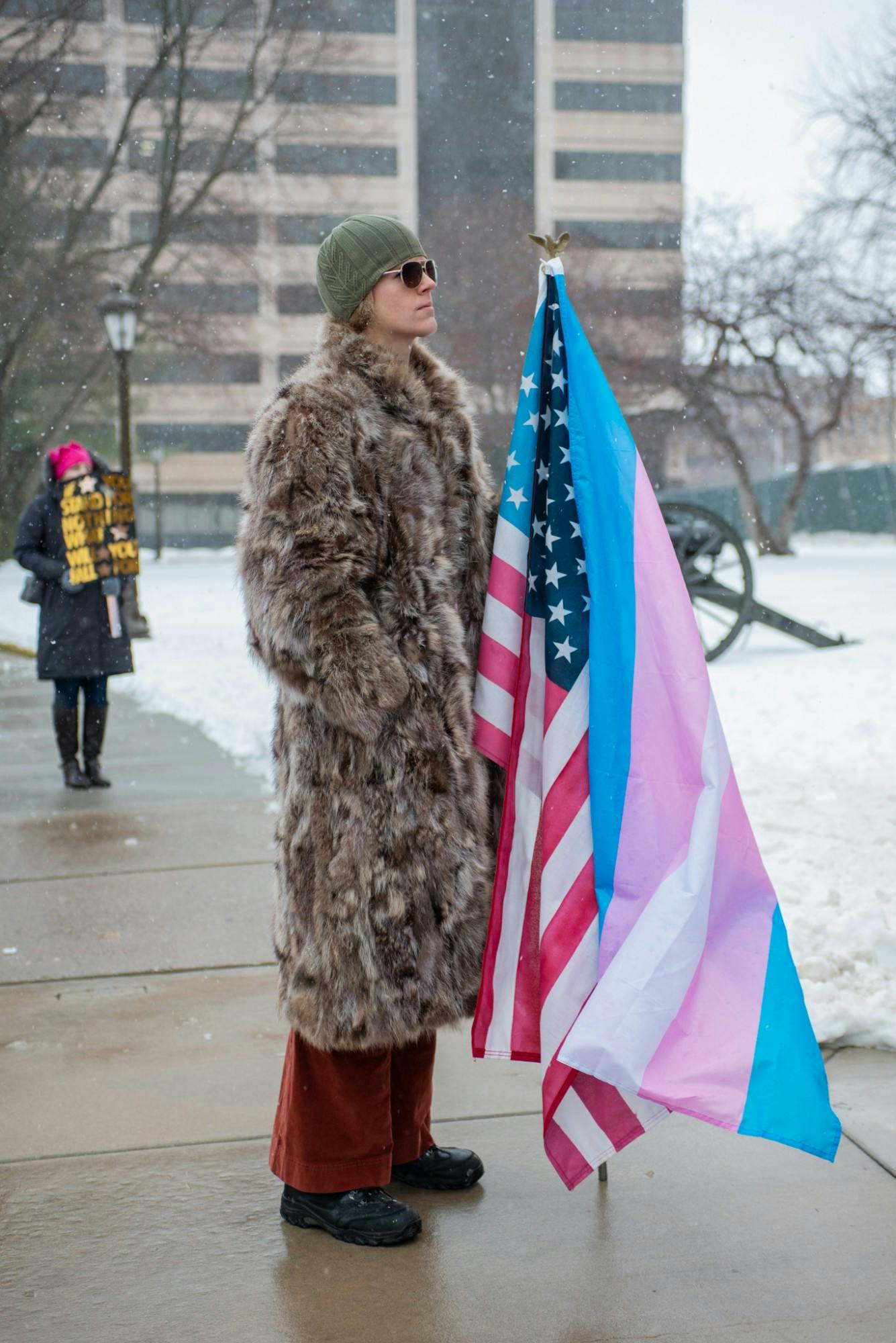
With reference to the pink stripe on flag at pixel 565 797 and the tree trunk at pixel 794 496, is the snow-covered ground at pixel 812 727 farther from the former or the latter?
the pink stripe on flag at pixel 565 797

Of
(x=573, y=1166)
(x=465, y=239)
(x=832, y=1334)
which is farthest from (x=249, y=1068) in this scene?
(x=465, y=239)

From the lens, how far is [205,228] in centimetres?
1256

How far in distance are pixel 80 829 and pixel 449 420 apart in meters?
3.94

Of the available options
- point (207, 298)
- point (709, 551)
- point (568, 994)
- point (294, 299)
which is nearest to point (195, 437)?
point (207, 298)

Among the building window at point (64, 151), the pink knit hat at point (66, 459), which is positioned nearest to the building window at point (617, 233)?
the building window at point (64, 151)

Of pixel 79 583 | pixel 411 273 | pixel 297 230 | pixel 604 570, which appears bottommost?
pixel 79 583

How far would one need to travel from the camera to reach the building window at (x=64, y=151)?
12.0m

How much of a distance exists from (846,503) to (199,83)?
12.0 m

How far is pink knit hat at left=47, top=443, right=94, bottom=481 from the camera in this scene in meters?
6.95

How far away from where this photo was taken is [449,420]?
8.79 feet

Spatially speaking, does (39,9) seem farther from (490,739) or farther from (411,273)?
(490,739)

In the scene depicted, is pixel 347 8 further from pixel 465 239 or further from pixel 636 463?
pixel 636 463

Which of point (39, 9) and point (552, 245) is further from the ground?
point (39, 9)

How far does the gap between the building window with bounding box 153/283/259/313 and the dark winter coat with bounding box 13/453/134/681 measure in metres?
6.01
